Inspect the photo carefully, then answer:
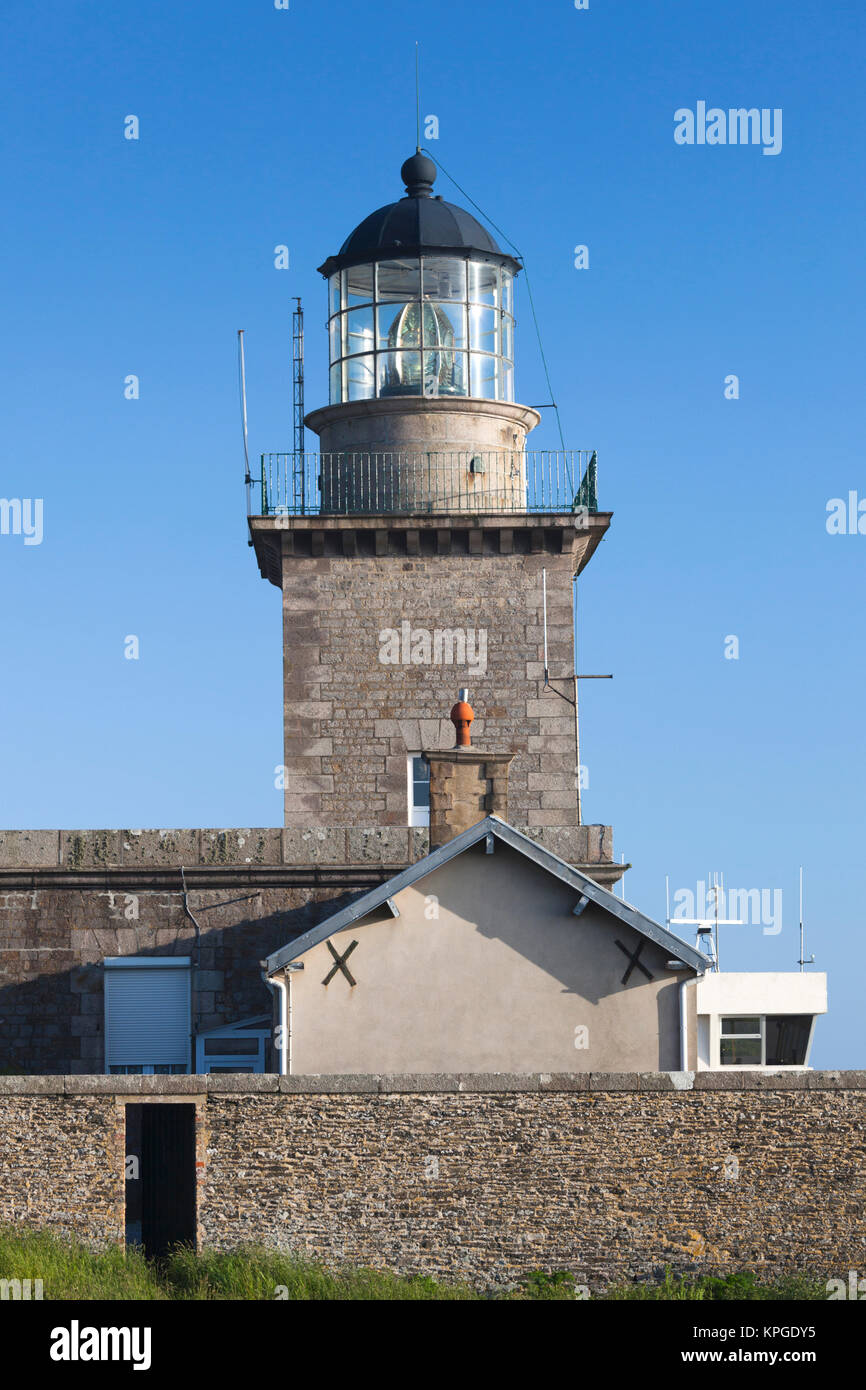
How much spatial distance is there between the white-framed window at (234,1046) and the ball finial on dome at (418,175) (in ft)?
42.9

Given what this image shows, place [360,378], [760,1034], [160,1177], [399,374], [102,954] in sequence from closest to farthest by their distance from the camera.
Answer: [160,1177], [102,954], [399,374], [360,378], [760,1034]

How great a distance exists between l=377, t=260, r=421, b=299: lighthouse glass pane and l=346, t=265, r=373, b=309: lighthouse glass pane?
0.14m

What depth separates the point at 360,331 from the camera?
94.4 feet

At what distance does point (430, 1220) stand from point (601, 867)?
672cm

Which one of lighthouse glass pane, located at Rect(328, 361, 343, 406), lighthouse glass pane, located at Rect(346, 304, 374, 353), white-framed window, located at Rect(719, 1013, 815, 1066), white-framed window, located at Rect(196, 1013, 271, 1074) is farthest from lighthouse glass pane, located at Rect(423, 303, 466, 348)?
white-framed window, located at Rect(719, 1013, 815, 1066)

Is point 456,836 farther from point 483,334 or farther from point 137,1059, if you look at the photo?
point 483,334

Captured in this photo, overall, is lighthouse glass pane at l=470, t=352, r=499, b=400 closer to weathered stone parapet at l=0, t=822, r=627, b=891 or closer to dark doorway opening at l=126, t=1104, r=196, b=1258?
weathered stone parapet at l=0, t=822, r=627, b=891

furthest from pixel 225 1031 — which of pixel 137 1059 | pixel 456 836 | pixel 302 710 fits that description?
pixel 302 710

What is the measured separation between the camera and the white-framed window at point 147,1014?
73.7 ft

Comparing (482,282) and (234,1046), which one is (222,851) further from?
(482,282)

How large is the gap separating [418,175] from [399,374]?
3132 millimetres

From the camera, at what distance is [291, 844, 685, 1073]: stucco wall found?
19.4 meters

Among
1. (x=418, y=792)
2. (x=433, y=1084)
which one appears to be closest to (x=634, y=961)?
(x=433, y=1084)

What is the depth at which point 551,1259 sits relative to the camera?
1681 cm
